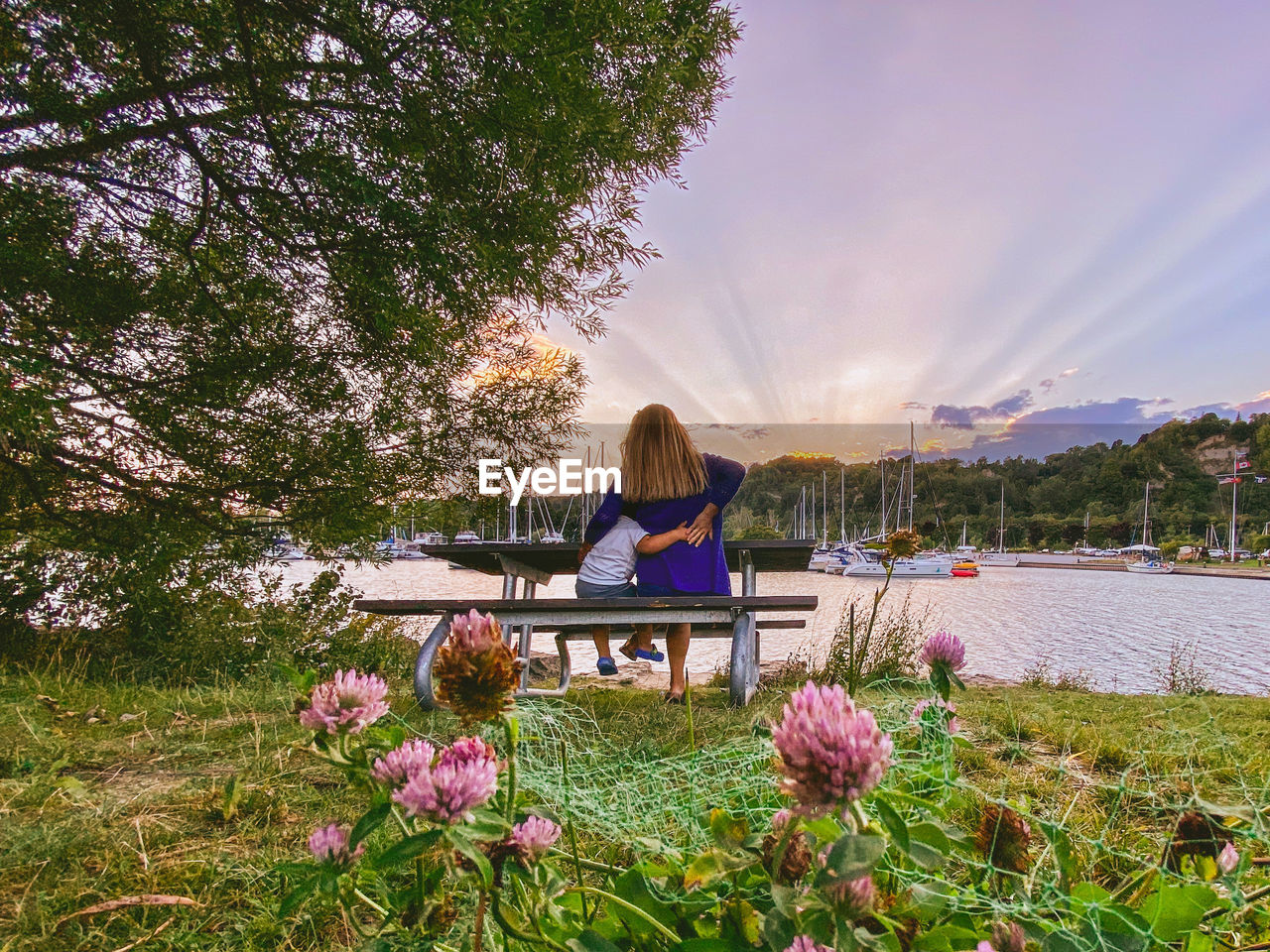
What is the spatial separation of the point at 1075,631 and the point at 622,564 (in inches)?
647

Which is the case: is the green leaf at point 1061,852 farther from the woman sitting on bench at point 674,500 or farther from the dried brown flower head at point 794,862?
the woman sitting on bench at point 674,500

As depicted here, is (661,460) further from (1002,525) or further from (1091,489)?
(1091,489)

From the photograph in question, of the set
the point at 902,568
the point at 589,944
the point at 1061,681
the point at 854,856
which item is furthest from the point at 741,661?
the point at 902,568

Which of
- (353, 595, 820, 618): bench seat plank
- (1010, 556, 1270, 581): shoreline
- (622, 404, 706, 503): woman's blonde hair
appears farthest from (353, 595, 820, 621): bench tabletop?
(1010, 556, 1270, 581): shoreline

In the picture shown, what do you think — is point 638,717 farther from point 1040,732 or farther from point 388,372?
point 388,372

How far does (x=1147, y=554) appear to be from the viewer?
6053 centimetres

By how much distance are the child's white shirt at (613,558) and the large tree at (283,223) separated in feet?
4.75

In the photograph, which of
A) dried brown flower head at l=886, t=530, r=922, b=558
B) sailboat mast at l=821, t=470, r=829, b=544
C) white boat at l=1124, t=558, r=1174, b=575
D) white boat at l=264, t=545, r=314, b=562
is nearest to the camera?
dried brown flower head at l=886, t=530, r=922, b=558

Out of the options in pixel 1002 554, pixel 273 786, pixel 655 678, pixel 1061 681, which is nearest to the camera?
pixel 273 786

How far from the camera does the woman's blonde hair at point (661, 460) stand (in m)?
4.20

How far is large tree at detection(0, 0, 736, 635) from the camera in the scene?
3.39 metres

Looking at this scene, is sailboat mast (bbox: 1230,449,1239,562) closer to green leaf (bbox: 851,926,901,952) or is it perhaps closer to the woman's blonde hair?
the woman's blonde hair

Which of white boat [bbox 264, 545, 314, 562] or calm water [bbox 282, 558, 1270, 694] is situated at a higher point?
white boat [bbox 264, 545, 314, 562]

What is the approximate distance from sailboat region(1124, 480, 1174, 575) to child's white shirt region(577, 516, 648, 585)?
6470 centimetres
